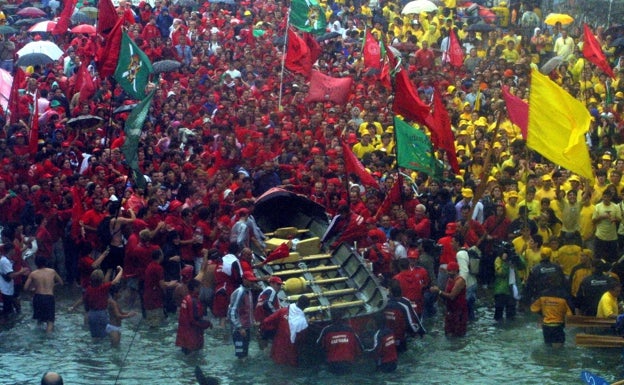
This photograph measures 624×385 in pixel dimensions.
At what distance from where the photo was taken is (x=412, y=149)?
64.0 ft

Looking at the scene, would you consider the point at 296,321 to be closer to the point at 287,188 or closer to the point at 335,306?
the point at 335,306

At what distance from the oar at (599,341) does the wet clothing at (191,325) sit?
505 centimetres

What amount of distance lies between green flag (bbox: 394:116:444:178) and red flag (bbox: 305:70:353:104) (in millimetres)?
5557

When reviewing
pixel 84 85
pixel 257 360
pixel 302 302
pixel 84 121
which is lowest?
pixel 257 360

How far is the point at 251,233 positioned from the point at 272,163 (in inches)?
152

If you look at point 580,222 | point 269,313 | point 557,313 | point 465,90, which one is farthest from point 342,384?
point 465,90

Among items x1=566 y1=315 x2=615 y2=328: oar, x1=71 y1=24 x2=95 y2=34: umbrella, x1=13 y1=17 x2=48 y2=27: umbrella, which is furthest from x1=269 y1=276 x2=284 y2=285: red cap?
x1=13 y1=17 x2=48 y2=27: umbrella

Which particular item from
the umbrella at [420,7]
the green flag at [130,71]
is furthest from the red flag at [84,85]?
the umbrella at [420,7]

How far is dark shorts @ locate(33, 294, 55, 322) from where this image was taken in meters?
17.7

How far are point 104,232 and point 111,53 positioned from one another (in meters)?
3.53

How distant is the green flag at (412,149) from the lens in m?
19.4

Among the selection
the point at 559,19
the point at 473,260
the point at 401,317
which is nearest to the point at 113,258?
the point at 401,317

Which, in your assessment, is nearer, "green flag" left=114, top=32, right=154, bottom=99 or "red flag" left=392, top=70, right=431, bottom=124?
"red flag" left=392, top=70, right=431, bottom=124

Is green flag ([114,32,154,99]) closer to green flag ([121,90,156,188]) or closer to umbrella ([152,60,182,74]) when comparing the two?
green flag ([121,90,156,188])
